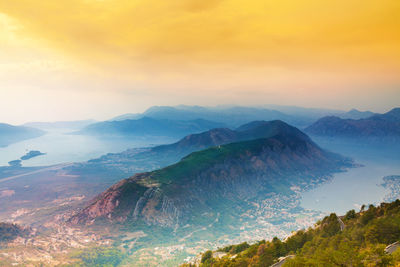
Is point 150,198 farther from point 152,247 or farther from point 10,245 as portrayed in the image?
point 10,245

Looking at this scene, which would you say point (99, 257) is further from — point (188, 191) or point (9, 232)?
point (188, 191)

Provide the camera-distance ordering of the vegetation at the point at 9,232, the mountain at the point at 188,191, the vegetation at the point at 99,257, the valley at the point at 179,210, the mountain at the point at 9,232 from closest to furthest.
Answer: the vegetation at the point at 99,257, the mountain at the point at 9,232, the vegetation at the point at 9,232, the valley at the point at 179,210, the mountain at the point at 188,191

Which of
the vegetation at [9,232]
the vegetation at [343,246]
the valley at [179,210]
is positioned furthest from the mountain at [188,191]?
the vegetation at [343,246]

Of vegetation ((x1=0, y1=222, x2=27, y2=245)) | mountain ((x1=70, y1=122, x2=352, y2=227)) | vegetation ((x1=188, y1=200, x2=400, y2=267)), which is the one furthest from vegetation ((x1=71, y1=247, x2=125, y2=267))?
vegetation ((x1=188, y1=200, x2=400, y2=267))

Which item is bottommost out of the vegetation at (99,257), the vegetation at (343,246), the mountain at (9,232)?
the vegetation at (99,257)

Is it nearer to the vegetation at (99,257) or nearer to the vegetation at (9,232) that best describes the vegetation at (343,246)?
the vegetation at (99,257)

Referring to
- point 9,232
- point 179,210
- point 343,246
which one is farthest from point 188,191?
point 343,246

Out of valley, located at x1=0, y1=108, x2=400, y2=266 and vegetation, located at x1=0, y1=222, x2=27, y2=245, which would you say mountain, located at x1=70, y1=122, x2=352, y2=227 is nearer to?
valley, located at x1=0, y1=108, x2=400, y2=266

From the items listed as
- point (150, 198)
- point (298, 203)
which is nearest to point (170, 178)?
point (150, 198)
